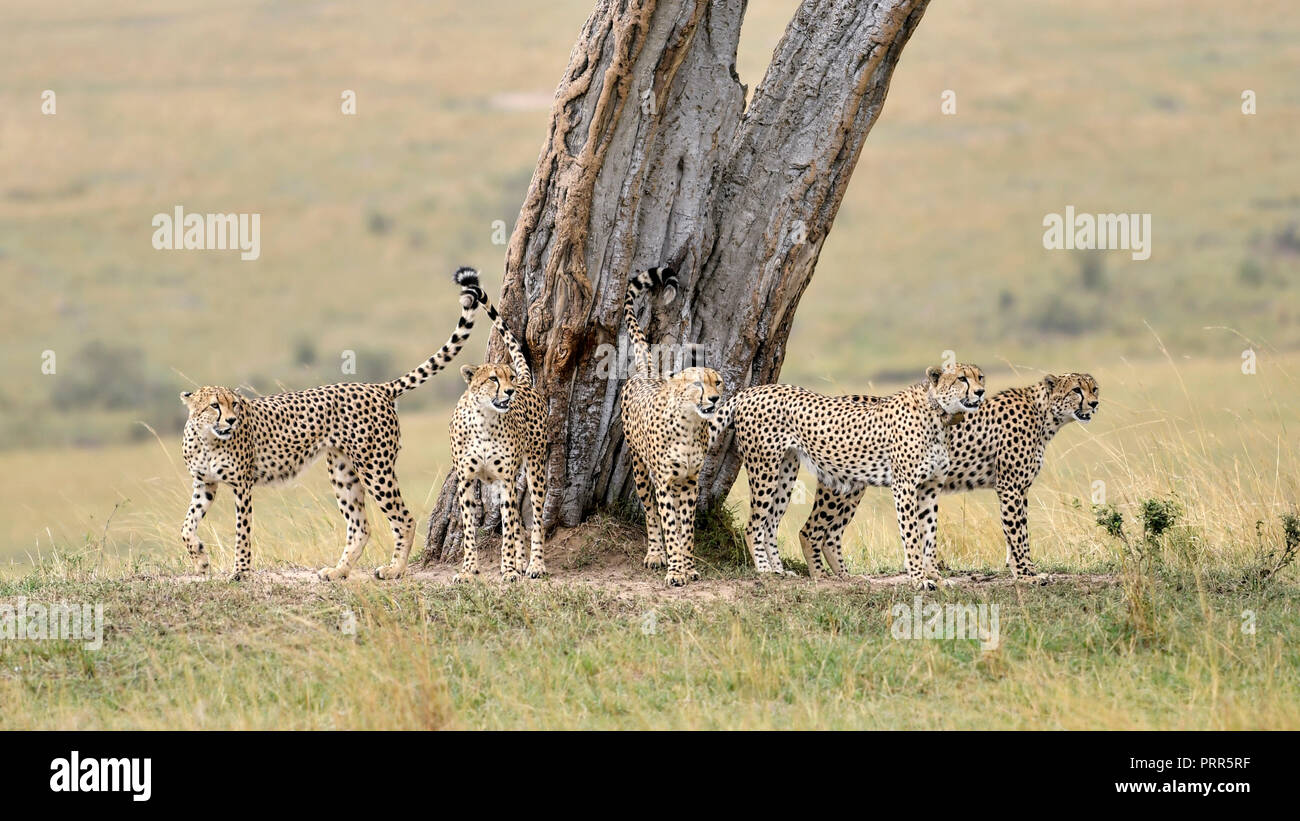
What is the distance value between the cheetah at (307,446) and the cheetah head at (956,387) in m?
2.58

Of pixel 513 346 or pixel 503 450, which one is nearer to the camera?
pixel 503 450

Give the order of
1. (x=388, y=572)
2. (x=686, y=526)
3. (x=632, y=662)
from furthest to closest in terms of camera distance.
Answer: (x=388, y=572) < (x=686, y=526) < (x=632, y=662)

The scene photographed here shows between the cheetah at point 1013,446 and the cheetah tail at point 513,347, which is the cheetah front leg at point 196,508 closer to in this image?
the cheetah tail at point 513,347

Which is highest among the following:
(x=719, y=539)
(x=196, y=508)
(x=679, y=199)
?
(x=679, y=199)

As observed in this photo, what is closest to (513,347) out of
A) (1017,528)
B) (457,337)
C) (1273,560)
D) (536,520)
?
(457,337)

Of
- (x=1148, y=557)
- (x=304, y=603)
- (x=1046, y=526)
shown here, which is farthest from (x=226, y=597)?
(x=1046, y=526)

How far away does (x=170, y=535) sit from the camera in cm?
1114

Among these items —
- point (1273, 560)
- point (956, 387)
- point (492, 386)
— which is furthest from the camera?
point (1273, 560)

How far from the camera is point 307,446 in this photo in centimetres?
827

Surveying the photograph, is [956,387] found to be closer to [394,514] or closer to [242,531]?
[394,514]

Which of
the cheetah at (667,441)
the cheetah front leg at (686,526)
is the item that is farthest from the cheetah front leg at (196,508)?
the cheetah front leg at (686,526)

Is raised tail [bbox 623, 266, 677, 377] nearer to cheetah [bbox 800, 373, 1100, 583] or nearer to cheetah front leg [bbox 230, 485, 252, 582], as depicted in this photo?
cheetah [bbox 800, 373, 1100, 583]

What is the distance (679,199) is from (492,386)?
1677 mm
